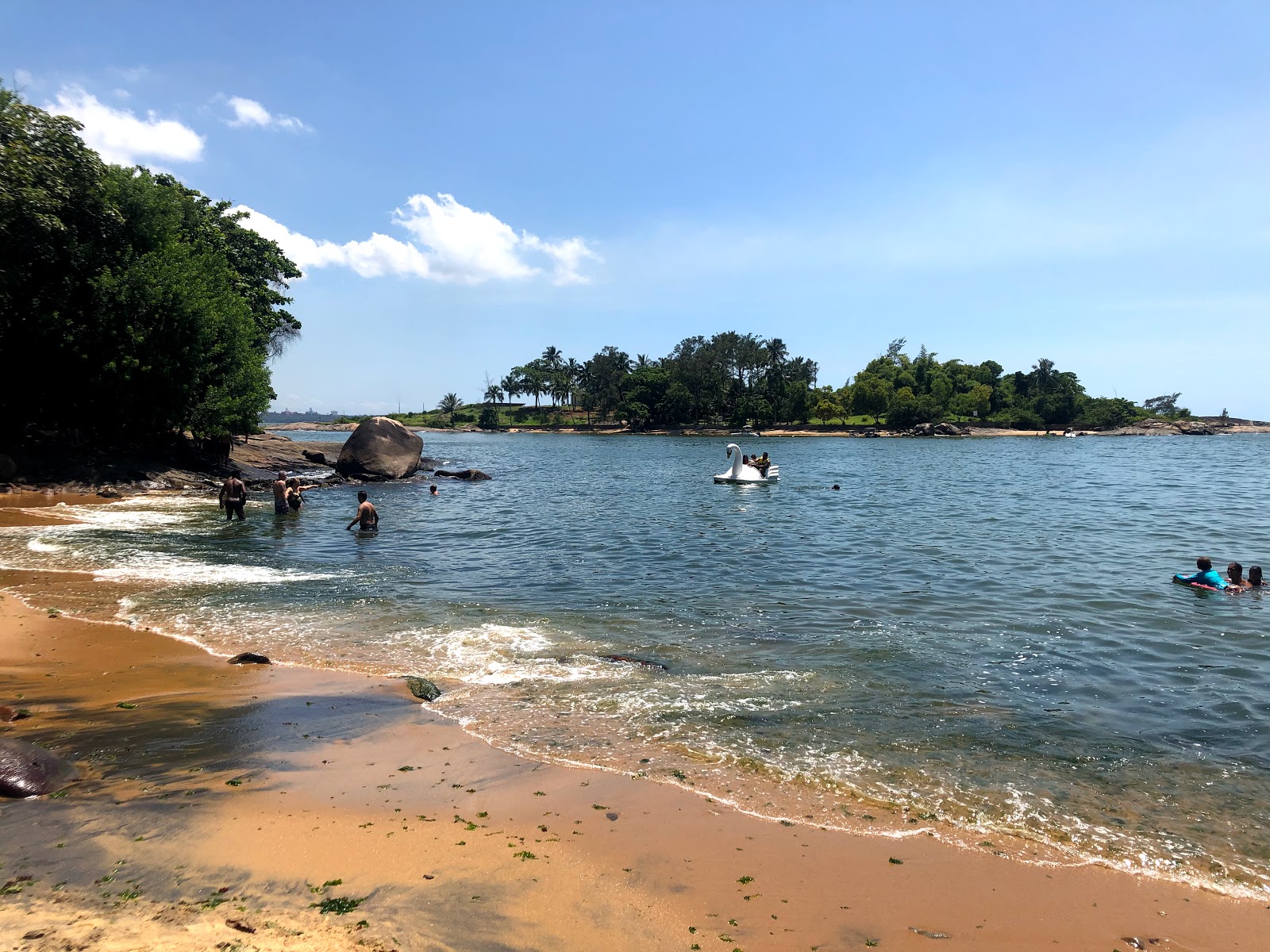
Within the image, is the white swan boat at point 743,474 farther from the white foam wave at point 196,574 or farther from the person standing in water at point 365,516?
the white foam wave at point 196,574

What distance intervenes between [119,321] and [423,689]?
2917cm

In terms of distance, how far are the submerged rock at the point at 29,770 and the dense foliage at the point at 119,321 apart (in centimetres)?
2484

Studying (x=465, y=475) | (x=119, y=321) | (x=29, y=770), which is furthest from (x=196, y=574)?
(x=465, y=475)

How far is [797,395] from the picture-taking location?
13925 centimetres

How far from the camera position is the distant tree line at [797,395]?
5482 inches

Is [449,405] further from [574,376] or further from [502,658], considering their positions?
[502,658]

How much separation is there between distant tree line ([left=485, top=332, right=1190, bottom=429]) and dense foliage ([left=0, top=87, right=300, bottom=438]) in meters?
109

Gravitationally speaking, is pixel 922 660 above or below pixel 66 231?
below

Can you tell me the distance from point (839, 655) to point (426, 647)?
22.2 ft

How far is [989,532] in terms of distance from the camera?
81.9 ft

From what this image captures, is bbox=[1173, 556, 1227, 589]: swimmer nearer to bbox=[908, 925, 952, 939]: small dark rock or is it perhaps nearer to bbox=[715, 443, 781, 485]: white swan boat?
bbox=[908, 925, 952, 939]: small dark rock

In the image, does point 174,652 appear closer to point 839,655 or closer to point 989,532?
point 839,655

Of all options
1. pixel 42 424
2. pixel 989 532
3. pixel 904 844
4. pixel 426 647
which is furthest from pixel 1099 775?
pixel 42 424

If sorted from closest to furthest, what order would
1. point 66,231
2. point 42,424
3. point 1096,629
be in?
point 1096,629 < point 66,231 < point 42,424
